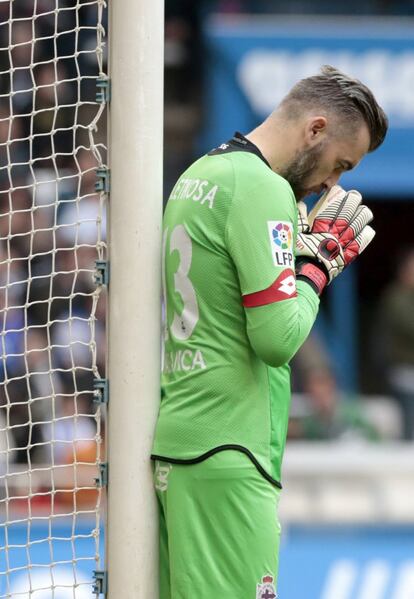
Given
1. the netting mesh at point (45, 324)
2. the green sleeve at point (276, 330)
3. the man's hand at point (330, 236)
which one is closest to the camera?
the green sleeve at point (276, 330)

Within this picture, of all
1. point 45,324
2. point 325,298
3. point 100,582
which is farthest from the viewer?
point 325,298

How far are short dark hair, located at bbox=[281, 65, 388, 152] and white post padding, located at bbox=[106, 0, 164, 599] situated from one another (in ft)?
1.10

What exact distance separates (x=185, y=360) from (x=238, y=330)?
0.14 metres

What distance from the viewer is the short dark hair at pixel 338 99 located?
9.23 ft

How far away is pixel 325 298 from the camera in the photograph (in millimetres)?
10789

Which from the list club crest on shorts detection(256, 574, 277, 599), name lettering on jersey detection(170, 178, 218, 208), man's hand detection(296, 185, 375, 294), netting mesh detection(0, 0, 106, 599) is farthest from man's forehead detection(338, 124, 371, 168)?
netting mesh detection(0, 0, 106, 599)

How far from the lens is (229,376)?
2719mm

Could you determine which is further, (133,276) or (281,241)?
(133,276)

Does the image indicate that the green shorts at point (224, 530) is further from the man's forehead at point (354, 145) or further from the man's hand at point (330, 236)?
the man's forehead at point (354, 145)

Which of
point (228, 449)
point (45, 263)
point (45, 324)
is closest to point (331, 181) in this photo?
point (228, 449)

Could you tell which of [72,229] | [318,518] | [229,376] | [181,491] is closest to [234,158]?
[229,376]

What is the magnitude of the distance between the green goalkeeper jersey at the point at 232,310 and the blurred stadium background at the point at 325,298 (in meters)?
1.87

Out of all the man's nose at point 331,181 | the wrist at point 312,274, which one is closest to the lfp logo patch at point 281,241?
the wrist at point 312,274

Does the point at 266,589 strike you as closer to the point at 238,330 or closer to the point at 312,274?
the point at 238,330
